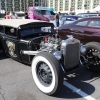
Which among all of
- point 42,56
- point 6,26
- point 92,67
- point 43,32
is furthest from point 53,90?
point 6,26

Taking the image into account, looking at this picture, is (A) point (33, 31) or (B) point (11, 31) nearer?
(B) point (11, 31)

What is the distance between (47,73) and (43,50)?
2.62 ft

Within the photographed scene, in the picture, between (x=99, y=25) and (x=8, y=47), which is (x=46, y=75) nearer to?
(x=8, y=47)

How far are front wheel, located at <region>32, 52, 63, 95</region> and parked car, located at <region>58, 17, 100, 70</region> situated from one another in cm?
113

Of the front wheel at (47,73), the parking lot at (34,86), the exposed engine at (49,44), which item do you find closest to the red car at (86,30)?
the parking lot at (34,86)

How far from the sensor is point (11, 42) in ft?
15.3

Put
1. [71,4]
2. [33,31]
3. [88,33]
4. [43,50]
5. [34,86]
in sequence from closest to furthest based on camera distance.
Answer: [34,86]
[43,50]
[33,31]
[88,33]
[71,4]

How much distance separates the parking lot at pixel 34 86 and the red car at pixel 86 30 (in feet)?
4.48

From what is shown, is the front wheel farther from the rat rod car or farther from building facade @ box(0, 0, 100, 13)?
building facade @ box(0, 0, 100, 13)

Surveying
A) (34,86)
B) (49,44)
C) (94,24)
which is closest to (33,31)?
(49,44)

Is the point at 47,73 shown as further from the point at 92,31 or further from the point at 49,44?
the point at 92,31

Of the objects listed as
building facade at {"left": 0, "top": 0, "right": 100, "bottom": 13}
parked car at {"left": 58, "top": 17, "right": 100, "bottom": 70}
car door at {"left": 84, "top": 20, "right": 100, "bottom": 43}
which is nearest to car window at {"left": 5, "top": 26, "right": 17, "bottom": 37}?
parked car at {"left": 58, "top": 17, "right": 100, "bottom": 70}

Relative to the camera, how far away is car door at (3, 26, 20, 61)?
449cm

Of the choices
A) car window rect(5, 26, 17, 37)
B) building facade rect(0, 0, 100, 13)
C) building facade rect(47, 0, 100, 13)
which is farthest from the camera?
building facade rect(0, 0, 100, 13)
